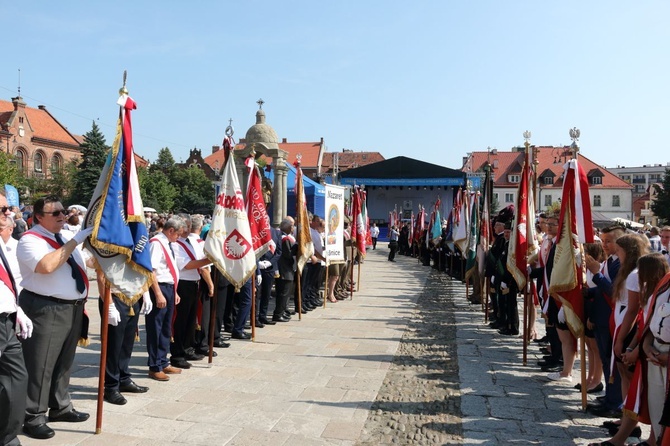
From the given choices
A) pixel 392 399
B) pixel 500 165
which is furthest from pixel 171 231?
pixel 500 165

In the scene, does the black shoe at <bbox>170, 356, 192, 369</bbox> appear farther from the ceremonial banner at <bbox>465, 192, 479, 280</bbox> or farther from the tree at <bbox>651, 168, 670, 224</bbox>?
the tree at <bbox>651, 168, 670, 224</bbox>

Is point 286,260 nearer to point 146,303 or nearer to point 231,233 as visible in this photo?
point 231,233

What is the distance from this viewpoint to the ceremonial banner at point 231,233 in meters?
7.20

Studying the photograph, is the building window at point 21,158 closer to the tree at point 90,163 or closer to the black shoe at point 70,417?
the tree at point 90,163

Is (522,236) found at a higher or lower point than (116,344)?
→ higher

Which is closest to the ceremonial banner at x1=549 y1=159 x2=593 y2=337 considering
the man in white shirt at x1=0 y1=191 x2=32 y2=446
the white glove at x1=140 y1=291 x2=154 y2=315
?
the white glove at x1=140 y1=291 x2=154 y2=315

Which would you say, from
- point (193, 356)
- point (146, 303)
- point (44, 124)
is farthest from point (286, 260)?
point (44, 124)

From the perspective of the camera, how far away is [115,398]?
5305 millimetres

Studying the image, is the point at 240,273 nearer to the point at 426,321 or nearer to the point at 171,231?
the point at 171,231

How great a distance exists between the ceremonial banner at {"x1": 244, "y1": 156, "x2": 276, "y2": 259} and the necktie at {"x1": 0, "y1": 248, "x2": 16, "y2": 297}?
14.4 ft

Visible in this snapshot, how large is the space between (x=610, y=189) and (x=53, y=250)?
236 feet

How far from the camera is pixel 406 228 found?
34688mm

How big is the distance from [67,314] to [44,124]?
71.7 meters

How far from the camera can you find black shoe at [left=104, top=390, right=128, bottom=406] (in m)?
5.30
